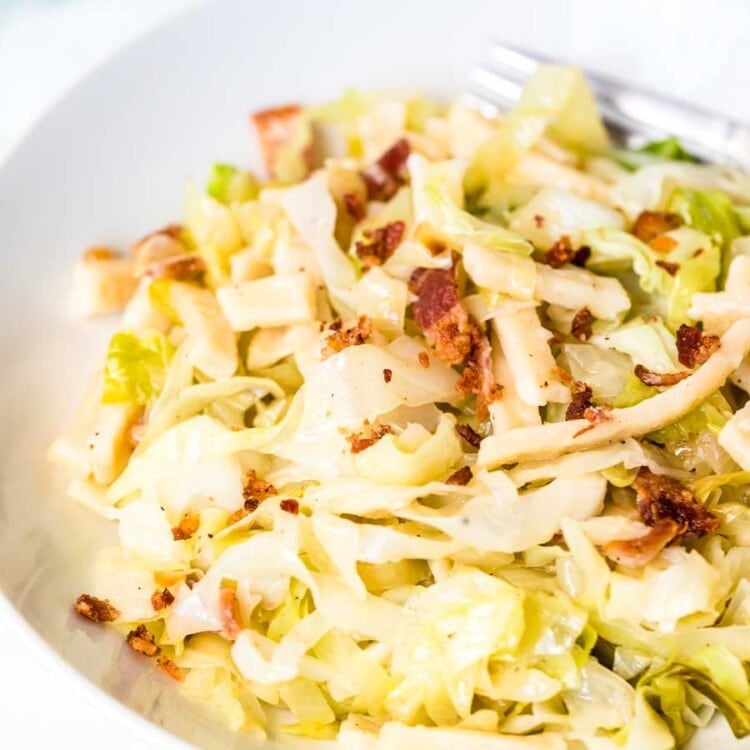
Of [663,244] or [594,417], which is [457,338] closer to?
[594,417]

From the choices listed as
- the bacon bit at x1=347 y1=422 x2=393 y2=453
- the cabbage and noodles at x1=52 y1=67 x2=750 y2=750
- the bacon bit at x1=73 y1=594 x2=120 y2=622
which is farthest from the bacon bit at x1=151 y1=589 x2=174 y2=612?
the bacon bit at x1=347 y1=422 x2=393 y2=453

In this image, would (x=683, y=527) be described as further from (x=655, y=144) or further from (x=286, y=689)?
(x=655, y=144)

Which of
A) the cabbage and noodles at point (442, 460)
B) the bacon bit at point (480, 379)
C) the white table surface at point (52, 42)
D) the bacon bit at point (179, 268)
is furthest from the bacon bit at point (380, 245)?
the white table surface at point (52, 42)

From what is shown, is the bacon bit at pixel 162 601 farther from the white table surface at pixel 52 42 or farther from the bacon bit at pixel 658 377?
the white table surface at pixel 52 42

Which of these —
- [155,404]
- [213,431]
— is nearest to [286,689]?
[213,431]

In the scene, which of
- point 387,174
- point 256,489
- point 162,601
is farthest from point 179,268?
point 162,601

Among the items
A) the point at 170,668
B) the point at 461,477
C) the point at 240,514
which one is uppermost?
the point at 461,477
